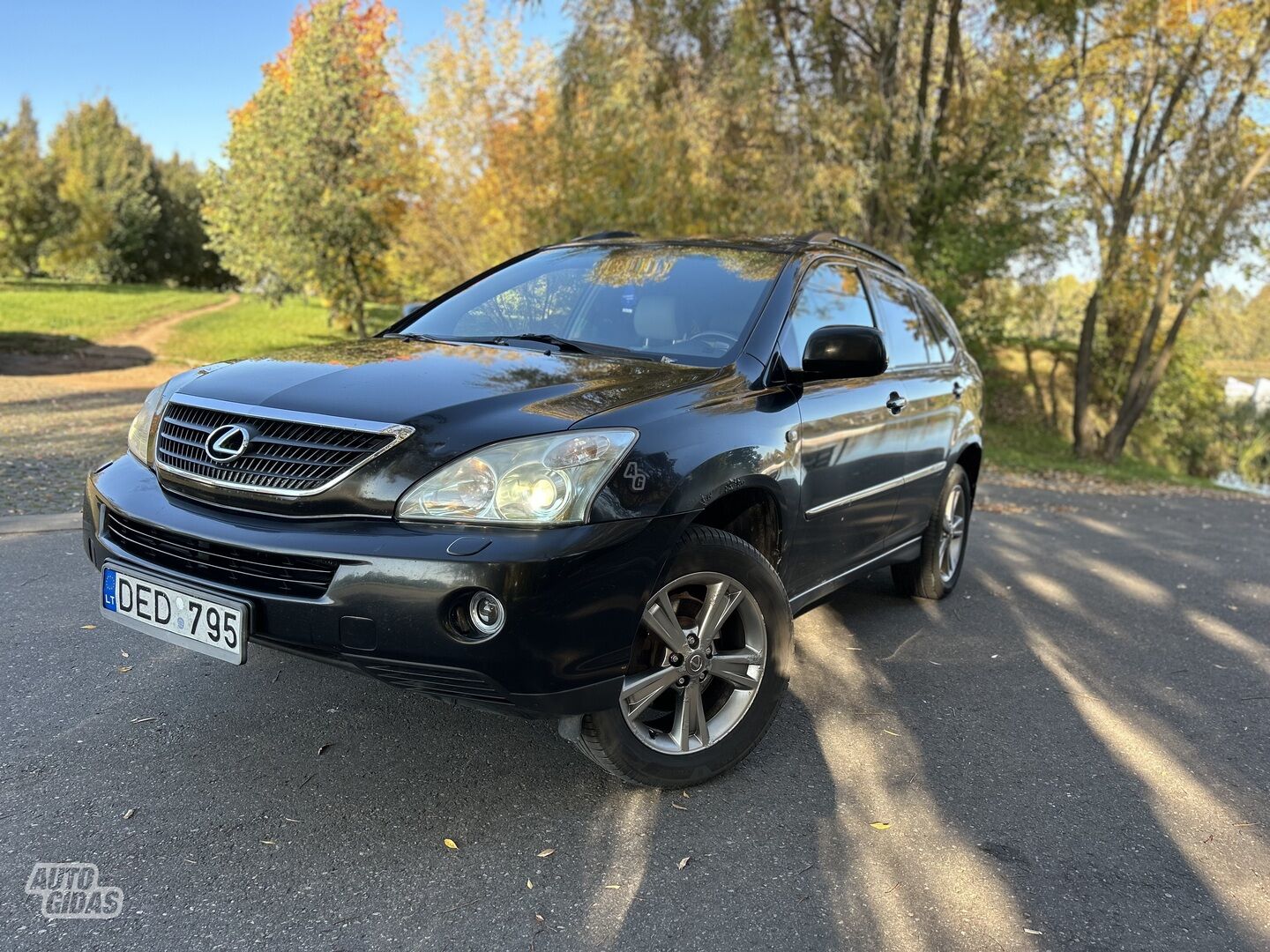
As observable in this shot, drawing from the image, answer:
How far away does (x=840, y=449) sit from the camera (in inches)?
141

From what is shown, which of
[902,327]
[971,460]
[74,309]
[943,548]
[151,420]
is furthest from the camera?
[74,309]

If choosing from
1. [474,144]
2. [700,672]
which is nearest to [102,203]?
[474,144]

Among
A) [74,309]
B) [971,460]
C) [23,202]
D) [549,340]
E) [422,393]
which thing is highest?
[23,202]

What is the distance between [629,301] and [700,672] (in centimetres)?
157

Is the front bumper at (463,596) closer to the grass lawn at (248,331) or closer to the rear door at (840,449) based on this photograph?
the rear door at (840,449)

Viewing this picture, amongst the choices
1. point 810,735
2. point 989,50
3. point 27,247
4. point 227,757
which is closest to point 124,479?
point 227,757

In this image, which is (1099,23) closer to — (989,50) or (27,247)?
(989,50)

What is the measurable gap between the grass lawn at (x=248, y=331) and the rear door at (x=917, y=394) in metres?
12.9

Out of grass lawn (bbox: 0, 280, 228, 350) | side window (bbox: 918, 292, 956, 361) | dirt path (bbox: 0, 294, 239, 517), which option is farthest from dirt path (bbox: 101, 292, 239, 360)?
side window (bbox: 918, 292, 956, 361)

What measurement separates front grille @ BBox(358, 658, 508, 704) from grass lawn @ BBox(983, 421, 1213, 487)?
11.2 metres

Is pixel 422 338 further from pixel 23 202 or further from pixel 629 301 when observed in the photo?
pixel 23 202

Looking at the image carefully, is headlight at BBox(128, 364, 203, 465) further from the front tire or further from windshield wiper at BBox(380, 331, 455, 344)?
the front tire

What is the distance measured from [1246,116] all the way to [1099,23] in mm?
2638

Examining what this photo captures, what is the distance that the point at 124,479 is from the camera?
295 centimetres
